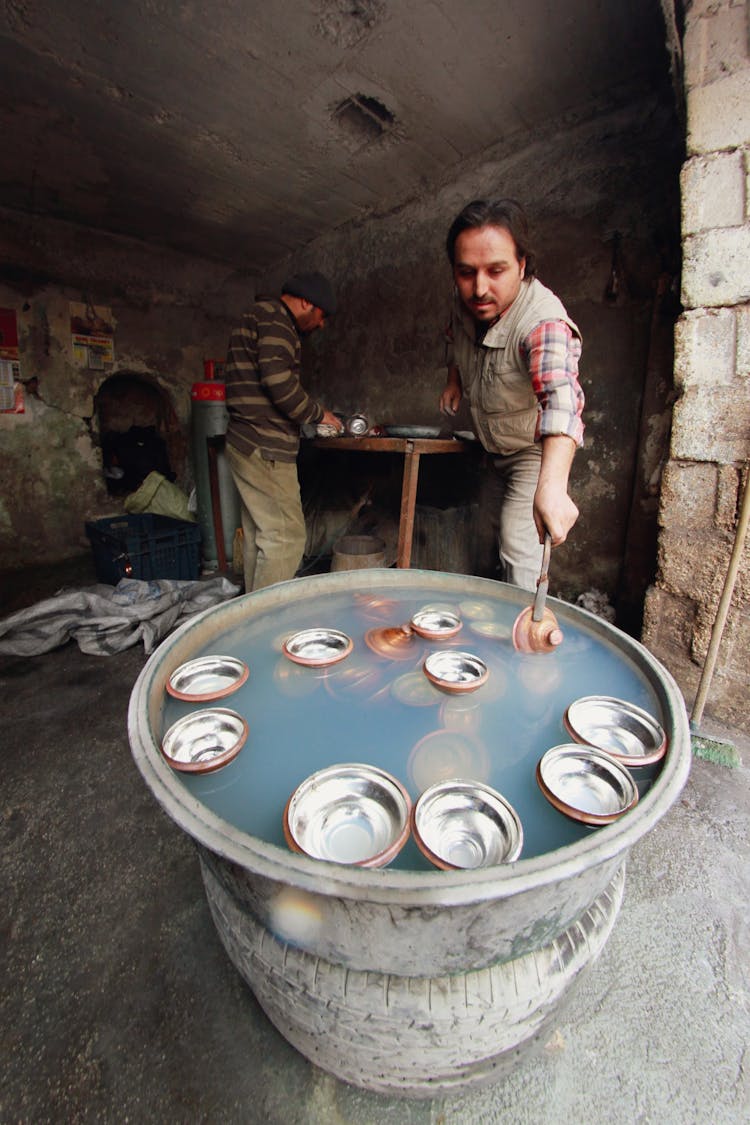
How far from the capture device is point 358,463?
5.17m

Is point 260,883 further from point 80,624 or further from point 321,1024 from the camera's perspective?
point 80,624

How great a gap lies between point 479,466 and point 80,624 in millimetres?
3395

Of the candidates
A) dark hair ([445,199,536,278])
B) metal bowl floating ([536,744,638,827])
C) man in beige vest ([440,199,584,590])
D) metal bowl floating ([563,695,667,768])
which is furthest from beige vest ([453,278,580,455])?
metal bowl floating ([536,744,638,827])

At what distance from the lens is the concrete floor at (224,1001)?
1.17m

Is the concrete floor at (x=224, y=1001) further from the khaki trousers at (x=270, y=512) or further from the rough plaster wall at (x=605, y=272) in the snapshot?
the khaki trousers at (x=270, y=512)

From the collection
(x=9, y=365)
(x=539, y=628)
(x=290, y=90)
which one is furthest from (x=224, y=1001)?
(x=9, y=365)

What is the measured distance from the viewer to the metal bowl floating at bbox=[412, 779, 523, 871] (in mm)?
853

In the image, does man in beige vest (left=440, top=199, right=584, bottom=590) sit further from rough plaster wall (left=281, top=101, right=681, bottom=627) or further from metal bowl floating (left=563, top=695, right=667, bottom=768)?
rough plaster wall (left=281, top=101, right=681, bottom=627)

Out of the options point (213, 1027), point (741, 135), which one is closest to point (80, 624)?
point (213, 1027)

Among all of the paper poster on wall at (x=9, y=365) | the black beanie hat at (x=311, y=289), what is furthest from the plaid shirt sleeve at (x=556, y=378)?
the paper poster on wall at (x=9, y=365)

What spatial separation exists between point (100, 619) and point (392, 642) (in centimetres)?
282

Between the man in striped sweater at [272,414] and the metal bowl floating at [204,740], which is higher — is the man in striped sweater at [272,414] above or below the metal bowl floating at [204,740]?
above

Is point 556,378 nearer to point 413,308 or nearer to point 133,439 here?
point 413,308

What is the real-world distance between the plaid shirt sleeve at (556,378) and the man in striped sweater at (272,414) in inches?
73.2
